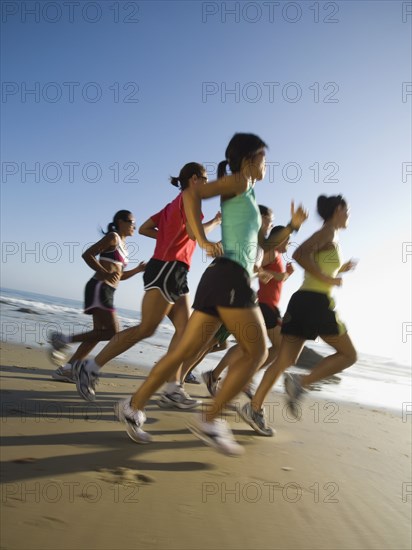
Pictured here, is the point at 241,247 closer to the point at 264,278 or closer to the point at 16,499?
the point at 264,278

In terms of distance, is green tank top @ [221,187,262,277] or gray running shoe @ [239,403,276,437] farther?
gray running shoe @ [239,403,276,437]

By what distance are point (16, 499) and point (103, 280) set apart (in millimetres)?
2917

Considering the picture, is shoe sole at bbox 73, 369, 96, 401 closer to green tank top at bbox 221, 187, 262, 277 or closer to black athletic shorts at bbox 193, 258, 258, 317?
black athletic shorts at bbox 193, 258, 258, 317

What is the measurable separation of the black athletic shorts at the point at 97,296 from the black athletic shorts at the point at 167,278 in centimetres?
111

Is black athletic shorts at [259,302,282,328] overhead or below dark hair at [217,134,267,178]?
below

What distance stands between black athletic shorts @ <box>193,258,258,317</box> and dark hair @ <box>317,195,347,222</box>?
1.63m

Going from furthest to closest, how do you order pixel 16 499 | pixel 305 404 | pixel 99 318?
pixel 305 404 → pixel 99 318 → pixel 16 499

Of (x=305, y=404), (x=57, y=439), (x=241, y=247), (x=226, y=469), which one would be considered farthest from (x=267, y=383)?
(x=305, y=404)

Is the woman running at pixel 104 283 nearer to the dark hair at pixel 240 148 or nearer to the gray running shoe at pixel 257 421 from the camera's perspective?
the gray running shoe at pixel 257 421

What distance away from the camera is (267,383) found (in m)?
3.43

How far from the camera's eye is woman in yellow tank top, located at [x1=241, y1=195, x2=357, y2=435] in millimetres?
3545

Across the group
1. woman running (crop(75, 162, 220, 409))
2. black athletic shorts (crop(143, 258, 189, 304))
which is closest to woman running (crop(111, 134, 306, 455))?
woman running (crop(75, 162, 220, 409))

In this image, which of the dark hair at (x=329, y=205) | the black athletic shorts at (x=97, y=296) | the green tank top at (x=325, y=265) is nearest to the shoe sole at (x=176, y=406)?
the black athletic shorts at (x=97, y=296)

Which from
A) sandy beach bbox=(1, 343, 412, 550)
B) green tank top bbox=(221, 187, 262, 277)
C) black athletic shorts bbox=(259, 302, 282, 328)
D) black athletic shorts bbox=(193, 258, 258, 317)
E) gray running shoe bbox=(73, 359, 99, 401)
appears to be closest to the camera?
sandy beach bbox=(1, 343, 412, 550)
